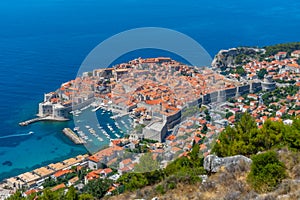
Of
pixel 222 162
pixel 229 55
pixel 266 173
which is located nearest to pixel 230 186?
pixel 266 173

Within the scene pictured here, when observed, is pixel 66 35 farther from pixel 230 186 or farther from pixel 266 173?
pixel 266 173

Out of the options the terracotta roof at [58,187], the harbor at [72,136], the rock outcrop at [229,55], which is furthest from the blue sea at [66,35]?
the rock outcrop at [229,55]

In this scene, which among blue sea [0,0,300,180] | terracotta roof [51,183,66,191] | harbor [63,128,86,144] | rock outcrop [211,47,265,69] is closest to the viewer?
terracotta roof [51,183,66,191]

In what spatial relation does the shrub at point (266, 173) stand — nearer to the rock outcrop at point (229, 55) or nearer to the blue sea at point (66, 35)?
the blue sea at point (66, 35)

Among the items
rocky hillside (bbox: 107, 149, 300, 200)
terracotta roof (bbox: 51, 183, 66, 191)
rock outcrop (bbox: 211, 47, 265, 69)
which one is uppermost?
rock outcrop (bbox: 211, 47, 265, 69)

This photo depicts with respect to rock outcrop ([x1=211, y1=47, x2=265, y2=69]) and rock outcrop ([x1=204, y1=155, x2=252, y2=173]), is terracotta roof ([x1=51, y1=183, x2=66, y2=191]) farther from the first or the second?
rock outcrop ([x1=211, y1=47, x2=265, y2=69])

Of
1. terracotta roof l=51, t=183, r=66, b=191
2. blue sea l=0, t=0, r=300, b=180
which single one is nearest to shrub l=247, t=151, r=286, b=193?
terracotta roof l=51, t=183, r=66, b=191

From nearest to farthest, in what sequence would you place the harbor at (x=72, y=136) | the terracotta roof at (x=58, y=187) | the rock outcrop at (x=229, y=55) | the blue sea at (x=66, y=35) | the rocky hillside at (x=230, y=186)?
the rocky hillside at (x=230, y=186)
the terracotta roof at (x=58, y=187)
the harbor at (x=72, y=136)
the blue sea at (x=66, y=35)
the rock outcrop at (x=229, y=55)
